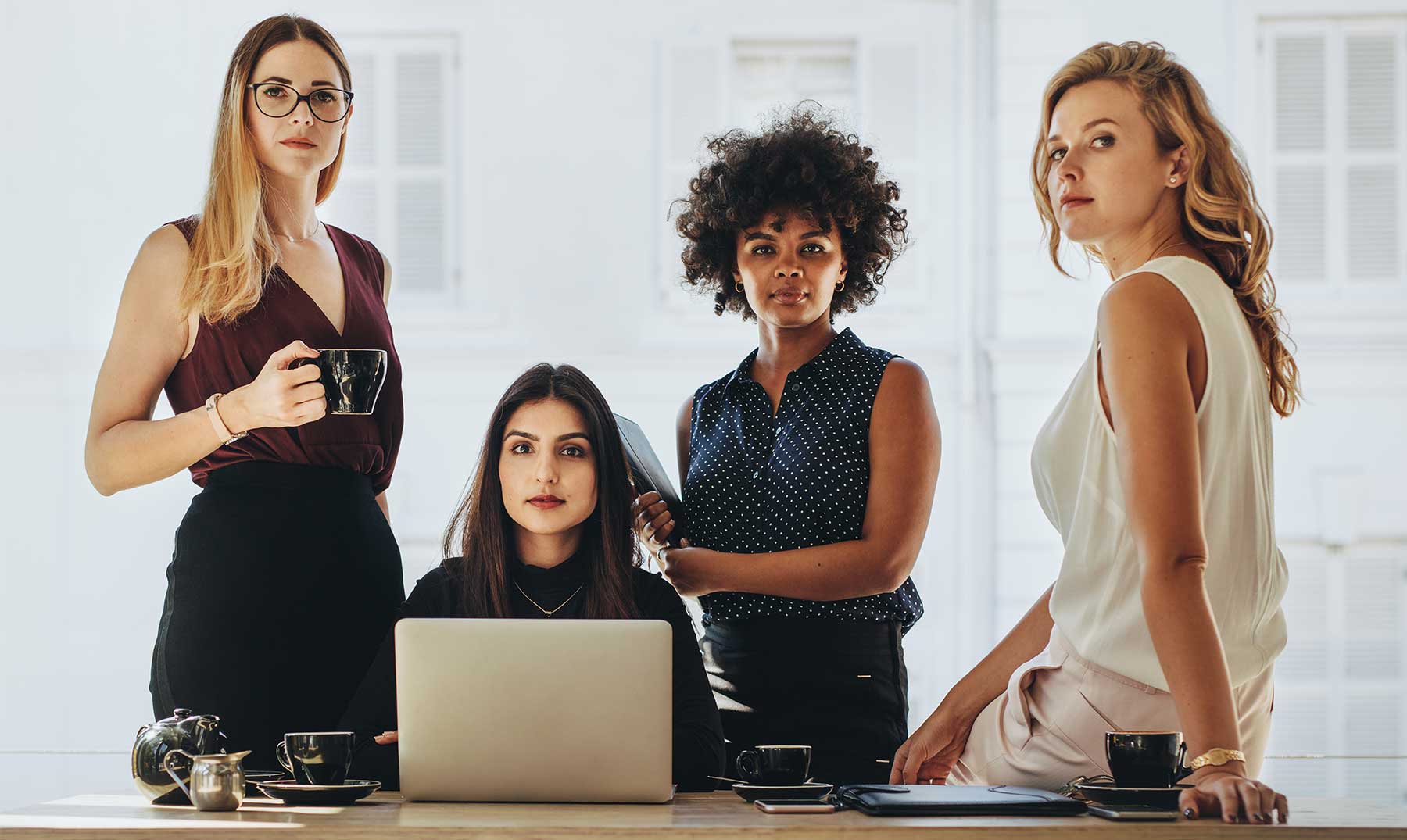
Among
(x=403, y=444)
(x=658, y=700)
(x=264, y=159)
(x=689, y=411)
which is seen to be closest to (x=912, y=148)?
(x=403, y=444)

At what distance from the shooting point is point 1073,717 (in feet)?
5.50

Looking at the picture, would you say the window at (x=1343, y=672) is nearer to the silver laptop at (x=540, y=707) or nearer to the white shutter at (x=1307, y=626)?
the white shutter at (x=1307, y=626)

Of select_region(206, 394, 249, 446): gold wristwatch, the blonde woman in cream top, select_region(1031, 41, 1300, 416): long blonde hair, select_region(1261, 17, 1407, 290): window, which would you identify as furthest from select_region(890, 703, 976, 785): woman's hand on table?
select_region(1261, 17, 1407, 290): window

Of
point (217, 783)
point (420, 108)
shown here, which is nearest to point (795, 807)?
point (217, 783)

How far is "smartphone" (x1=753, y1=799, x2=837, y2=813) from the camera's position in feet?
4.99

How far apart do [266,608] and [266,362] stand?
1.29 feet

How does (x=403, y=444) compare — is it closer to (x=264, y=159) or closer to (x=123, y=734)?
(x=123, y=734)

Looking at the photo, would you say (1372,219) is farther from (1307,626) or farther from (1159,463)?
(1159,463)

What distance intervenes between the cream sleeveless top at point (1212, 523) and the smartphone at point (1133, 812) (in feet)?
0.56

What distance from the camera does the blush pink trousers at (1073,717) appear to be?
1640 millimetres

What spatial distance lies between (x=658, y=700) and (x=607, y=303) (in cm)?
465

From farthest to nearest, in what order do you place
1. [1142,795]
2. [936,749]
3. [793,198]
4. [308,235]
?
[793,198] < [308,235] < [936,749] < [1142,795]

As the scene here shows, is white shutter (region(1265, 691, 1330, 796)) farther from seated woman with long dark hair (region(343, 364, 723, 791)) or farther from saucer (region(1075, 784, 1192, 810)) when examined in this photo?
saucer (region(1075, 784, 1192, 810))

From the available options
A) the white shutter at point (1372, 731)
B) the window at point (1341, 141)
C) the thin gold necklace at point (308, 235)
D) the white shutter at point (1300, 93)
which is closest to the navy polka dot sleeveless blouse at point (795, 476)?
the thin gold necklace at point (308, 235)
